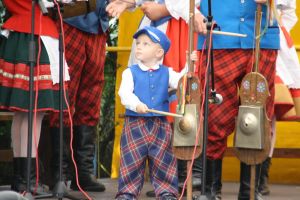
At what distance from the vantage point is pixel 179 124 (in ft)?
14.5

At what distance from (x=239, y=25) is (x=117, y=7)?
0.94 m

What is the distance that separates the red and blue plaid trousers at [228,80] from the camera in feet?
15.3

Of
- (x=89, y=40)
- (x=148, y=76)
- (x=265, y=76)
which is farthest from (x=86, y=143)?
(x=265, y=76)

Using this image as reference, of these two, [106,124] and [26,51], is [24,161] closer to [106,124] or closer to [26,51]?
[26,51]

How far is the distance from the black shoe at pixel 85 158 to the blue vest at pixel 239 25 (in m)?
1.45

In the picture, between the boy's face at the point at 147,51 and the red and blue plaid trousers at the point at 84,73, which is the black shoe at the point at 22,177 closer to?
the red and blue plaid trousers at the point at 84,73

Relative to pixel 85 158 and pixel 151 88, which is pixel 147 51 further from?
pixel 85 158

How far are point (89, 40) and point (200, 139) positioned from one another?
143 cm

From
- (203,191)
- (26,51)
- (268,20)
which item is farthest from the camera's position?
(26,51)

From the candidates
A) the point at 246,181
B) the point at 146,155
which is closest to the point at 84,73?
the point at 146,155

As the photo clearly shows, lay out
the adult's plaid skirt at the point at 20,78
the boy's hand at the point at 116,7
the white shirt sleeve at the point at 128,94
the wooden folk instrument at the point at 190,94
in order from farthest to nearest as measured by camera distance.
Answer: the boy's hand at the point at 116,7
the adult's plaid skirt at the point at 20,78
the white shirt sleeve at the point at 128,94
the wooden folk instrument at the point at 190,94

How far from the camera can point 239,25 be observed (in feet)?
15.2

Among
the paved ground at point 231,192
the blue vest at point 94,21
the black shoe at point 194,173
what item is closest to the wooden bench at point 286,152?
the paved ground at point 231,192

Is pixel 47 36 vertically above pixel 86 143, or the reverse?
pixel 47 36
